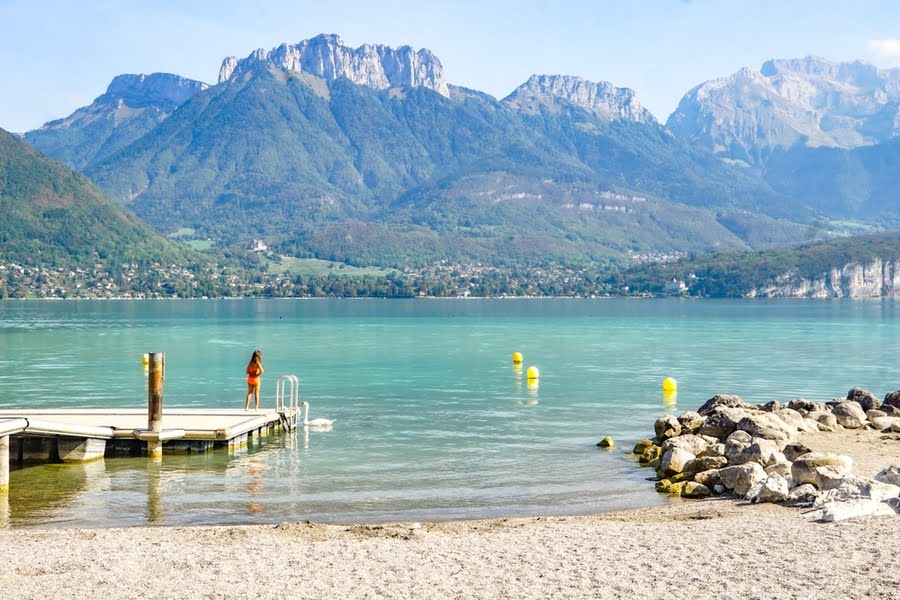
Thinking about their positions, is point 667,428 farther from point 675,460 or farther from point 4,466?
point 4,466

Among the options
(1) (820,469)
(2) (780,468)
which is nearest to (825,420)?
(2) (780,468)

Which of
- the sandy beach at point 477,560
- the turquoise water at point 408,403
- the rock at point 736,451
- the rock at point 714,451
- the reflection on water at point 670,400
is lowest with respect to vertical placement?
the reflection on water at point 670,400

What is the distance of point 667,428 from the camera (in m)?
32.9

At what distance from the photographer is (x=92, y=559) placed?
17.1 meters

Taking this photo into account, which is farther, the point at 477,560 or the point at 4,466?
the point at 4,466

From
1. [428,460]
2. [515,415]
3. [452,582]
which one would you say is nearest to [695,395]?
[515,415]

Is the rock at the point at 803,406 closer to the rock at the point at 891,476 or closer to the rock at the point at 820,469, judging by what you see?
the rock at the point at 820,469

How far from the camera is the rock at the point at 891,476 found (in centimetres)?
2134

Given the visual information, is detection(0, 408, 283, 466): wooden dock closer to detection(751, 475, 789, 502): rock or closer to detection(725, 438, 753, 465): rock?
detection(725, 438, 753, 465): rock

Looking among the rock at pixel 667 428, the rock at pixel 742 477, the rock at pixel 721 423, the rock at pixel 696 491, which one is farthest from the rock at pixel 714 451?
the rock at pixel 667 428

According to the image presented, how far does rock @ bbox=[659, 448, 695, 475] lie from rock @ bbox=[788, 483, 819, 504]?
4930mm

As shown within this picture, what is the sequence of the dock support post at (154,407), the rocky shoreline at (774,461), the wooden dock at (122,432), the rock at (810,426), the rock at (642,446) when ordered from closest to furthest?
the rocky shoreline at (774,461) < the wooden dock at (122,432) < the dock support post at (154,407) < the rock at (642,446) < the rock at (810,426)

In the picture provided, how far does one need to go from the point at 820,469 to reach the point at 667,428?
11090mm

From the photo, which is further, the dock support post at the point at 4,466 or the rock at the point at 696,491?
the dock support post at the point at 4,466
